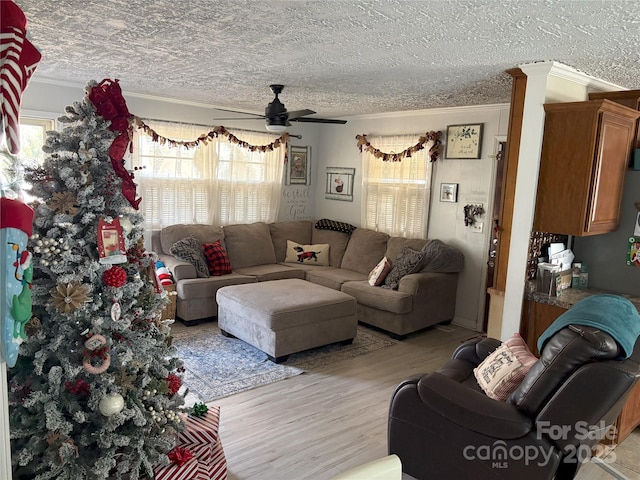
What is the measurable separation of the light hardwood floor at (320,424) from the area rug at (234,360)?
0.12 m

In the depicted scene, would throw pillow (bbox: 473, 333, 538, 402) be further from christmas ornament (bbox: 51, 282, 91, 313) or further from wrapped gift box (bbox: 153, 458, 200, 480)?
christmas ornament (bbox: 51, 282, 91, 313)

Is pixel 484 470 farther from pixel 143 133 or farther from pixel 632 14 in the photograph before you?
pixel 143 133

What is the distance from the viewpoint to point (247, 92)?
4449 mm

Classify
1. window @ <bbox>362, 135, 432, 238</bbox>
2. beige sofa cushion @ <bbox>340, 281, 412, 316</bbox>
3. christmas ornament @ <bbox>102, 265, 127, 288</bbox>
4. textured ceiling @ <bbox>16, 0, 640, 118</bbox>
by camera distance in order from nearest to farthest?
christmas ornament @ <bbox>102, 265, 127, 288</bbox> < textured ceiling @ <bbox>16, 0, 640, 118</bbox> < beige sofa cushion @ <bbox>340, 281, 412, 316</bbox> < window @ <bbox>362, 135, 432, 238</bbox>

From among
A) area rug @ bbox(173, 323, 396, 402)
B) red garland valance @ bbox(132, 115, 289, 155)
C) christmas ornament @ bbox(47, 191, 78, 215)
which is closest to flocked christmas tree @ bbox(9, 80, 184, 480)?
christmas ornament @ bbox(47, 191, 78, 215)

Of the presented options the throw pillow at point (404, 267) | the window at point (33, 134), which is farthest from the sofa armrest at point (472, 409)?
the window at point (33, 134)

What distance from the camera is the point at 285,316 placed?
3939 mm

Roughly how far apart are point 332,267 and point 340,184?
1.25 metres

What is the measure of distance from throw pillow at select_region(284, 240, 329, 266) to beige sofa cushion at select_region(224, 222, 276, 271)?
24 cm

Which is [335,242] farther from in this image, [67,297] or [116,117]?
[67,297]

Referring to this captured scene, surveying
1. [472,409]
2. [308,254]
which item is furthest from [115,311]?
[308,254]

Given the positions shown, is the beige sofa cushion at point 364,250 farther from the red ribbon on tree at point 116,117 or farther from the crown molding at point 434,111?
the red ribbon on tree at point 116,117

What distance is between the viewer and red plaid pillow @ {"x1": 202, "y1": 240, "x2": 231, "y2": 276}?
5.28 metres

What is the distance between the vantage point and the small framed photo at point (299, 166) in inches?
261
